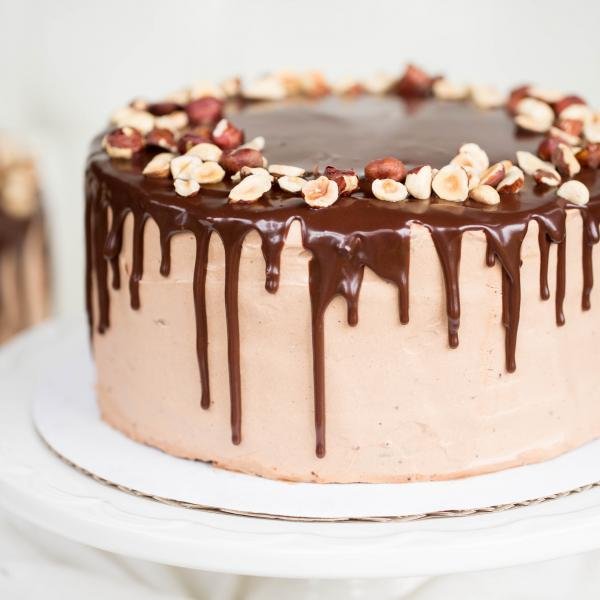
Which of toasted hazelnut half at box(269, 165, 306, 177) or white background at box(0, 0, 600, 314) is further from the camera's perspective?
white background at box(0, 0, 600, 314)

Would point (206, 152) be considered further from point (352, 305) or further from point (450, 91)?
point (450, 91)

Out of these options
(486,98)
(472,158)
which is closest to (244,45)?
(486,98)

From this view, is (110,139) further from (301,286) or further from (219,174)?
(301,286)

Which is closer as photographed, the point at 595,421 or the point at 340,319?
the point at 340,319

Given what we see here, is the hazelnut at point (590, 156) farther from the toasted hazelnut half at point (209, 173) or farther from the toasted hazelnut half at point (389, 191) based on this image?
the toasted hazelnut half at point (209, 173)

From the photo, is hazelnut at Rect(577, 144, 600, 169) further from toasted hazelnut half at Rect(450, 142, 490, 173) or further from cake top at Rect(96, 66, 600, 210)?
toasted hazelnut half at Rect(450, 142, 490, 173)

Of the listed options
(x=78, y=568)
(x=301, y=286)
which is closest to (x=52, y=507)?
(x=78, y=568)

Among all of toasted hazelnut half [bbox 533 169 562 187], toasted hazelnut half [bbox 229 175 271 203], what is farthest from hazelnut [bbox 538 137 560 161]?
toasted hazelnut half [bbox 229 175 271 203]
